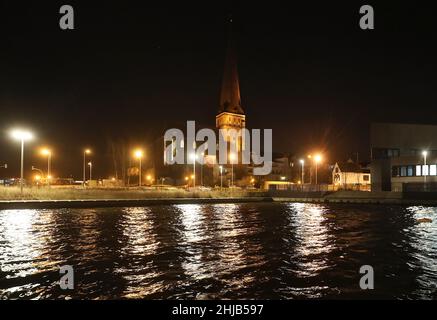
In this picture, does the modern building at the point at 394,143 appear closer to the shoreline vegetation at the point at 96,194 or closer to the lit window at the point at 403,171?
the lit window at the point at 403,171

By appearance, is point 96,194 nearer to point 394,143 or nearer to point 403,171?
point 403,171

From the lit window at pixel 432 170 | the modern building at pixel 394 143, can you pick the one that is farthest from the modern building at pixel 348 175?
the lit window at pixel 432 170

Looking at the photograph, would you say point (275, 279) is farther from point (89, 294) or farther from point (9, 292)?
point (9, 292)

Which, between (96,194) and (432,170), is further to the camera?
(432,170)

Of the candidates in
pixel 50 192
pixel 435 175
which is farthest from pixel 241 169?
pixel 50 192

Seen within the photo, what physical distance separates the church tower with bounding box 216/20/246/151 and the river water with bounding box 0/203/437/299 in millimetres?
121057

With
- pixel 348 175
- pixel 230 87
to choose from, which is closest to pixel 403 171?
pixel 348 175

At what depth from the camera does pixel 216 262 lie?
13836mm

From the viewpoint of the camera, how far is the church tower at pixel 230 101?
138 metres

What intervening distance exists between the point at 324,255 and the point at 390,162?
210ft

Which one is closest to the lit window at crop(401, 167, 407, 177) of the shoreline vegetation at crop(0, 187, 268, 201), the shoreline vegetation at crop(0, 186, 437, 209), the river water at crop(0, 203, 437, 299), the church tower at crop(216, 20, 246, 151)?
the shoreline vegetation at crop(0, 186, 437, 209)

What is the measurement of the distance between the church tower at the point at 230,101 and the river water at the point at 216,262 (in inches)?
4766

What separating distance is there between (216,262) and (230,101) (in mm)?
134813
